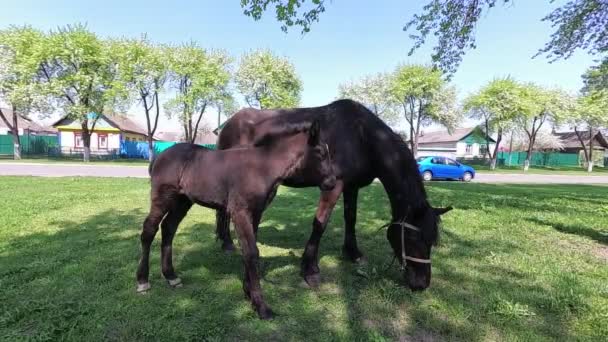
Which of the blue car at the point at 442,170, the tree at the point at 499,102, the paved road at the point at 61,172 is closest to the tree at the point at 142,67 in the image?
the paved road at the point at 61,172

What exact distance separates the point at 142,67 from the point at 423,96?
1205 inches

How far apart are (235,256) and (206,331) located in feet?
6.77

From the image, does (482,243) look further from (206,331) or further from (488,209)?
(206,331)

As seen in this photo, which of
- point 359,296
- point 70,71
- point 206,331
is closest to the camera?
point 206,331

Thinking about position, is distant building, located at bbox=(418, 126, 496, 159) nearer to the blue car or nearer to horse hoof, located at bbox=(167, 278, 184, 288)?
the blue car

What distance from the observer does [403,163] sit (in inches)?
167

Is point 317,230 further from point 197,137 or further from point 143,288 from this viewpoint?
point 197,137

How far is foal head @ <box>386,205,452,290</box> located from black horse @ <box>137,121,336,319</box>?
1.07 metres

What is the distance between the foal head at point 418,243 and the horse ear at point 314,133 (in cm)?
142

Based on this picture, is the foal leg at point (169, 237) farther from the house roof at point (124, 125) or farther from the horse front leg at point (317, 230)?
the house roof at point (124, 125)

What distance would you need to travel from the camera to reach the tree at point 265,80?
42.0m

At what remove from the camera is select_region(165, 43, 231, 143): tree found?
35625mm

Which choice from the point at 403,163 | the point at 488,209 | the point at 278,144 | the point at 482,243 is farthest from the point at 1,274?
the point at 488,209

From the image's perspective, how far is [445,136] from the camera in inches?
2687
